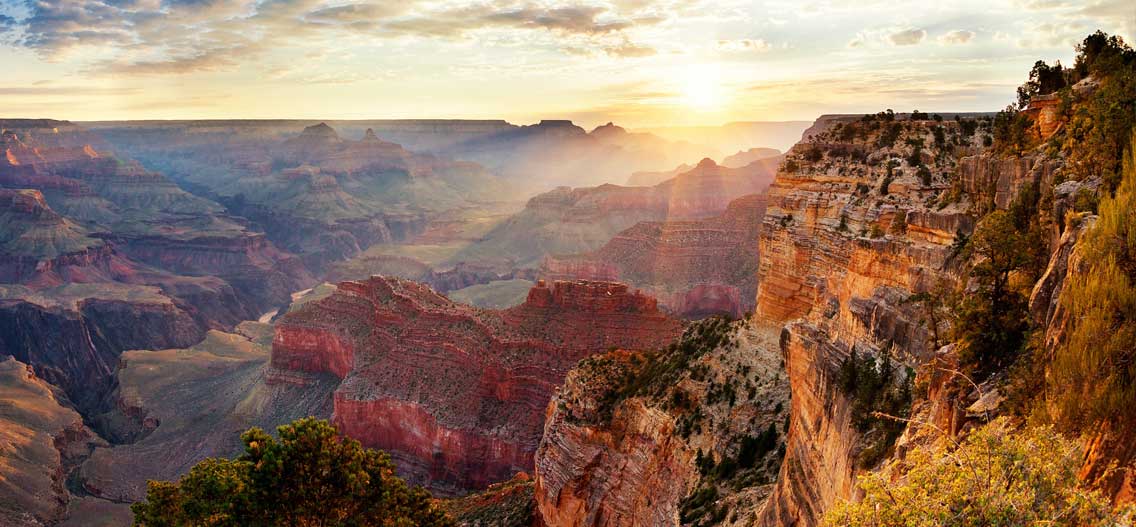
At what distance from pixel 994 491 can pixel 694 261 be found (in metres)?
82.1

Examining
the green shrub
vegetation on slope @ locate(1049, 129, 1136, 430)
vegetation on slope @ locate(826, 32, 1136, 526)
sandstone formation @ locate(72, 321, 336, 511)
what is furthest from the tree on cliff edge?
sandstone formation @ locate(72, 321, 336, 511)

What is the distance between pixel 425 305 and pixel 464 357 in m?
7.33

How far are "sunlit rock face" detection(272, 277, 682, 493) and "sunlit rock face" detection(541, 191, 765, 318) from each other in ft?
93.3

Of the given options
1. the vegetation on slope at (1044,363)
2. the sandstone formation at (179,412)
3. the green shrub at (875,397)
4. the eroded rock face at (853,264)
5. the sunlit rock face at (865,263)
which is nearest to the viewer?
the vegetation on slope at (1044,363)

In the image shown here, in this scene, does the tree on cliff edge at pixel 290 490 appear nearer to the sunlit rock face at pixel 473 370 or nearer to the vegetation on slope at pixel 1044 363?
the vegetation on slope at pixel 1044 363

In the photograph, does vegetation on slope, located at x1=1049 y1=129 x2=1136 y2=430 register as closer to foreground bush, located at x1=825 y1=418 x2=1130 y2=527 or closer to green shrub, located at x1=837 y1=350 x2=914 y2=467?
foreground bush, located at x1=825 y1=418 x2=1130 y2=527

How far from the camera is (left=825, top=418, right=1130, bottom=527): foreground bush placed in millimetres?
6820

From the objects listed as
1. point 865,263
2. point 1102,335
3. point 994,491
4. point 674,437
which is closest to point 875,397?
point 865,263

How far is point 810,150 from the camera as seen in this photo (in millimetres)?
29234

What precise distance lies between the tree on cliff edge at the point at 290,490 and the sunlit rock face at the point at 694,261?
191ft

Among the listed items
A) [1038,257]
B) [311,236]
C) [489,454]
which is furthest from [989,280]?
[311,236]

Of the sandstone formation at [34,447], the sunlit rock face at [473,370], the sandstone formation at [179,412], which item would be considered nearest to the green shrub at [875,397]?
the sunlit rock face at [473,370]

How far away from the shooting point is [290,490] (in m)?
21.6

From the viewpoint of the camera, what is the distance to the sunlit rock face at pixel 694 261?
273 feet
